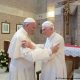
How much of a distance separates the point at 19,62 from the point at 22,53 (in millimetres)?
203

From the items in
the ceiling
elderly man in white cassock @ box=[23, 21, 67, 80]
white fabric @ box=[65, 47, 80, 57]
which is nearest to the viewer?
elderly man in white cassock @ box=[23, 21, 67, 80]

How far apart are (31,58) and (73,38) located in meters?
5.38

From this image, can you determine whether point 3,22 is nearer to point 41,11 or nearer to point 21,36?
point 41,11

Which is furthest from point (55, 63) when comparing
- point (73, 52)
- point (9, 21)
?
point (9, 21)

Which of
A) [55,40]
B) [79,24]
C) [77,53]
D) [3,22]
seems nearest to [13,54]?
[55,40]

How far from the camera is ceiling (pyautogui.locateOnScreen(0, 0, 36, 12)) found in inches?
361

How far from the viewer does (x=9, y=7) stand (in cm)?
927

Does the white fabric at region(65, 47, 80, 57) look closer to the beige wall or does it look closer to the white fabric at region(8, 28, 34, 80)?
the white fabric at region(8, 28, 34, 80)

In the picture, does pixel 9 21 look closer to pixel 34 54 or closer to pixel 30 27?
pixel 30 27

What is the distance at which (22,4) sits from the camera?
992 cm

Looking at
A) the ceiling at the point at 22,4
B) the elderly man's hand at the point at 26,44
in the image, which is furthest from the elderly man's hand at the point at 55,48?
the ceiling at the point at 22,4

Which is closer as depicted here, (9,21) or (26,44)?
(26,44)

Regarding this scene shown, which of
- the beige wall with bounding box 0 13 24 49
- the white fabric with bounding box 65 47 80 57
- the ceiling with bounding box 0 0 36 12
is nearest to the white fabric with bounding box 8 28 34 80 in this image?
the white fabric with bounding box 65 47 80 57

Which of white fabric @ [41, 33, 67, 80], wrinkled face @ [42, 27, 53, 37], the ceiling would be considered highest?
the ceiling
